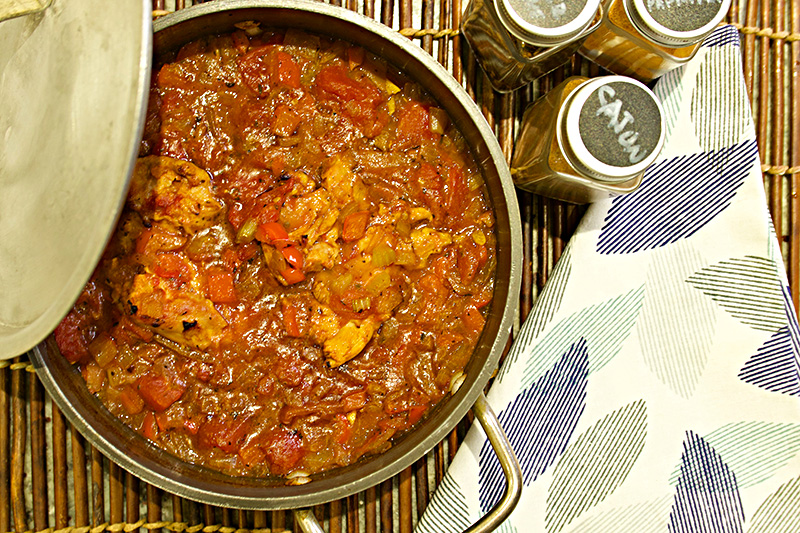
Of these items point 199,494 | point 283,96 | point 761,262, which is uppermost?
point 283,96

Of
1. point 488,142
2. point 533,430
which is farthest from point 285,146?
point 533,430

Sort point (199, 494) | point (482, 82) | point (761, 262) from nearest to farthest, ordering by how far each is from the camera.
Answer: point (199, 494)
point (761, 262)
point (482, 82)

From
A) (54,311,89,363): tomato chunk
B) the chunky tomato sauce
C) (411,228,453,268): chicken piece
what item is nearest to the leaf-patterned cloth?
the chunky tomato sauce

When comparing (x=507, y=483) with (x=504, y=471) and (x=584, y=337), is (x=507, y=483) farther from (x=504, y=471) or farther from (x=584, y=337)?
(x=584, y=337)

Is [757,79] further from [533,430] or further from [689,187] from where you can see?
[533,430]

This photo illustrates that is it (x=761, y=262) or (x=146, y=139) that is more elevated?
(x=146, y=139)

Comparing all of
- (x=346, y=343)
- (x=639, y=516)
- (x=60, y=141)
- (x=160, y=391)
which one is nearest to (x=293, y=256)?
(x=346, y=343)
